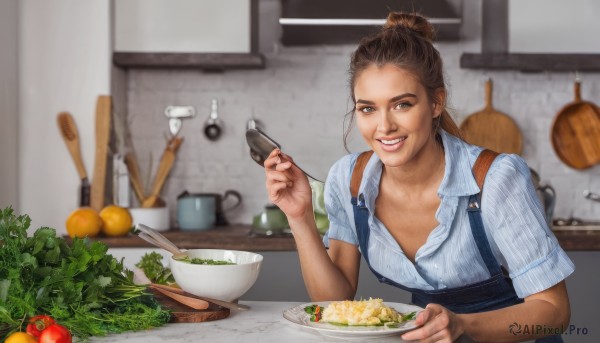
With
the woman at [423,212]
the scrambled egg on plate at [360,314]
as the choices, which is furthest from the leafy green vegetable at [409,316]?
the woman at [423,212]

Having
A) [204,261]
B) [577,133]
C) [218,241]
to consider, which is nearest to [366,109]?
[204,261]

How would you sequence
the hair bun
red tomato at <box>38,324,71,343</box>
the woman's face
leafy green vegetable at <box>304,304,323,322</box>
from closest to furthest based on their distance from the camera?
1. red tomato at <box>38,324,71,343</box>
2. leafy green vegetable at <box>304,304,323,322</box>
3. the woman's face
4. the hair bun

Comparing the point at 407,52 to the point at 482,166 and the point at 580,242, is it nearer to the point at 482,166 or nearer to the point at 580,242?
the point at 482,166

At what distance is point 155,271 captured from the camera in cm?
201

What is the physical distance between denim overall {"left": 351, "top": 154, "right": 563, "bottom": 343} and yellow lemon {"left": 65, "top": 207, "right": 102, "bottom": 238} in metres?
1.77

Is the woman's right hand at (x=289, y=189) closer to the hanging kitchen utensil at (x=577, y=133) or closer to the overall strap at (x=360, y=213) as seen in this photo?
the overall strap at (x=360, y=213)

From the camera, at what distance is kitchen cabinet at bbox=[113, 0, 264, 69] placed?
4043 millimetres

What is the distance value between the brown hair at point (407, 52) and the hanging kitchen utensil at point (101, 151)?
6.83 feet

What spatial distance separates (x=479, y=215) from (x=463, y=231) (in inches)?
2.8

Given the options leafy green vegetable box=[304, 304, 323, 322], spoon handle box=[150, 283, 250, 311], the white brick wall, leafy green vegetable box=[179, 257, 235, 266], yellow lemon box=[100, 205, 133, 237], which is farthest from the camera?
the white brick wall

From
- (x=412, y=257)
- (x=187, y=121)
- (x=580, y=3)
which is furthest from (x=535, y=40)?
(x=412, y=257)

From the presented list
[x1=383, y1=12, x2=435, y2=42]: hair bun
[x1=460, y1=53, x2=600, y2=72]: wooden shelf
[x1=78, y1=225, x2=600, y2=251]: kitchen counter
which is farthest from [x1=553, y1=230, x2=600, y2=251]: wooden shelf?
[x1=383, y1=12, x2=435, y2=42]: hair bun

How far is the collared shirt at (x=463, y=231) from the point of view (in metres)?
1.97

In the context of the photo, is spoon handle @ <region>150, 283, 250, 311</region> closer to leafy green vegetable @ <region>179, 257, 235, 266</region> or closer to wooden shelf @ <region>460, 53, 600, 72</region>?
leafy green vegetable @ <region>179, 257, 235, 266</region>
